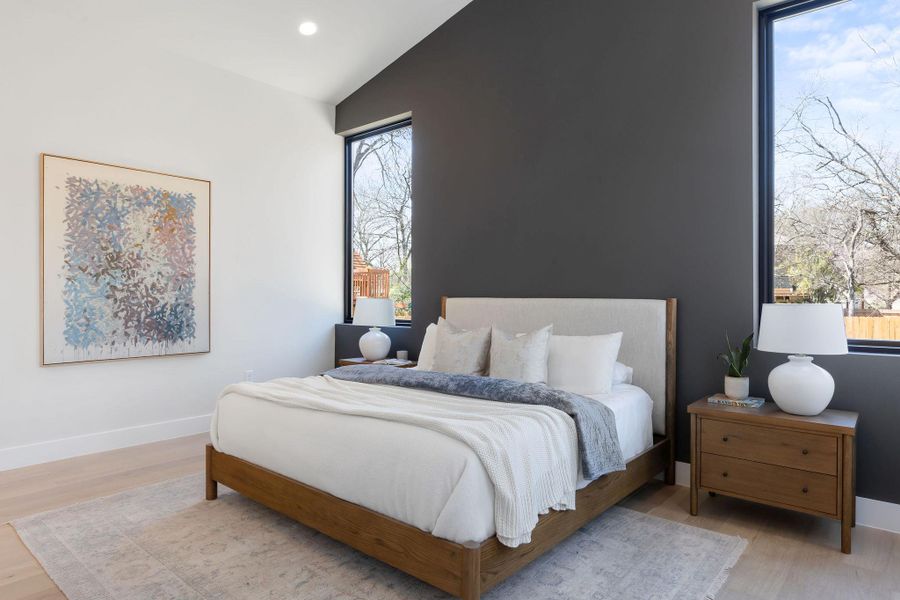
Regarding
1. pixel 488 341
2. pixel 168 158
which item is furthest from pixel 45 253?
pixel 488 341

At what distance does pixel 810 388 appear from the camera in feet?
8.61

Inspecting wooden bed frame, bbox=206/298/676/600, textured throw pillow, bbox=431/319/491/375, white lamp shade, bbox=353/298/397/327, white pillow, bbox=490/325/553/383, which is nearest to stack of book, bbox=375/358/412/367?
white lamp shade, bbox=353/298/397/327

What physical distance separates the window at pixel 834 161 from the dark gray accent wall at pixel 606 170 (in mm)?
192

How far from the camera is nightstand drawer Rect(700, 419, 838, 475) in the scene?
252 cm

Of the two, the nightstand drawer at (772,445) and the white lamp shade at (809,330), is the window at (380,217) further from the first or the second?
the white lamp shade at (809,330)

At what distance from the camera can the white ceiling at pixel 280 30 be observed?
3945mm

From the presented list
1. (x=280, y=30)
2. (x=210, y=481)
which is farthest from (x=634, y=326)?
(x=280, y=30)

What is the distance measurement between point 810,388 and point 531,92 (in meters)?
2.71

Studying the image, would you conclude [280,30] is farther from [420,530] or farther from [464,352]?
[420,530]

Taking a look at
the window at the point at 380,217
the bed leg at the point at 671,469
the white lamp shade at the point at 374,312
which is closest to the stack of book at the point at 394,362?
the white lamp shade at the point at 374,312

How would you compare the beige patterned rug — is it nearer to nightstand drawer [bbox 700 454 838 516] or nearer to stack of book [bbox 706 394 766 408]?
nightstand drawer [bbox 700 454 838 516]

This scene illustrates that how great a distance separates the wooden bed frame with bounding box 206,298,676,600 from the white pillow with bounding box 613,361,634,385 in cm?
41

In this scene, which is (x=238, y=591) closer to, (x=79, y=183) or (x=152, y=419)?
(x=152, y=419)

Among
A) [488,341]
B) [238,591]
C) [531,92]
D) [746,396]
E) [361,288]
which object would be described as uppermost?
[531,92]
